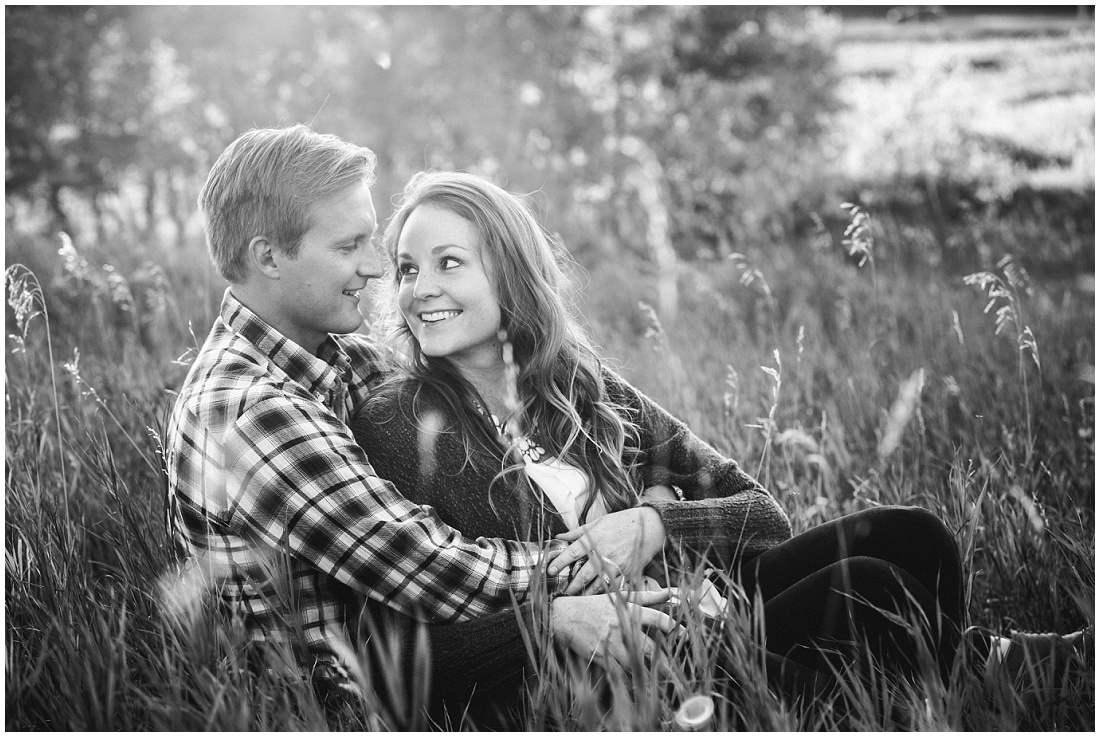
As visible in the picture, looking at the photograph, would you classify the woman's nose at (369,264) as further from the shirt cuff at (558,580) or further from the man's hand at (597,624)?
the man's hand at (597,624)

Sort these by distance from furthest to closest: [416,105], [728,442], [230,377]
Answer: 1. [416,105]
2. [728,442]
3. [230,377]

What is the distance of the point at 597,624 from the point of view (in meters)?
1.82

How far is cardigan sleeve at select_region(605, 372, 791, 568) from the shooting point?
2.17 m

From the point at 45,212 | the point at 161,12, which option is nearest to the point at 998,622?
the point at 161,12

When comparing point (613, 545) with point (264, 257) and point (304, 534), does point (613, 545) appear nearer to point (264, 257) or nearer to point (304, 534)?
point (304, 534)

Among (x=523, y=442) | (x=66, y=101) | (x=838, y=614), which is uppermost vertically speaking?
(x=66, y=101)

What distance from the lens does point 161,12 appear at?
24.2 feet

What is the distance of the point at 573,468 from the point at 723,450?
988 millimetres

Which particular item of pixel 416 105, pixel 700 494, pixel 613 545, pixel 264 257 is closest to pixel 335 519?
pixel 613 545

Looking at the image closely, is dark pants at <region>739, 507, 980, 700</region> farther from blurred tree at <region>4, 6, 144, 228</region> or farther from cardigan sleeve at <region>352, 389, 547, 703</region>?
blurred tree at <region>4, 6, 144, 228</region>

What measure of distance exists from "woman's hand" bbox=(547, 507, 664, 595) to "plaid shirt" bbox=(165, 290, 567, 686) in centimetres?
4

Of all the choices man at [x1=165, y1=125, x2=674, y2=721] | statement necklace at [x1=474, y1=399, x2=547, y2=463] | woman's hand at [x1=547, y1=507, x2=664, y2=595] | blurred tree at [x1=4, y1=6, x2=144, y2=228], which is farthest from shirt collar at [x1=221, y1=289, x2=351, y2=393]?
blurred tree at [x1=4, y1=6, x2=144, y2=228]

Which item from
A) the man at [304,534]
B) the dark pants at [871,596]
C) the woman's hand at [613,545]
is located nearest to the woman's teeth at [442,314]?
the man at [304,534]

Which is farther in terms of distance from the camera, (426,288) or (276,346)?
(426,288)
